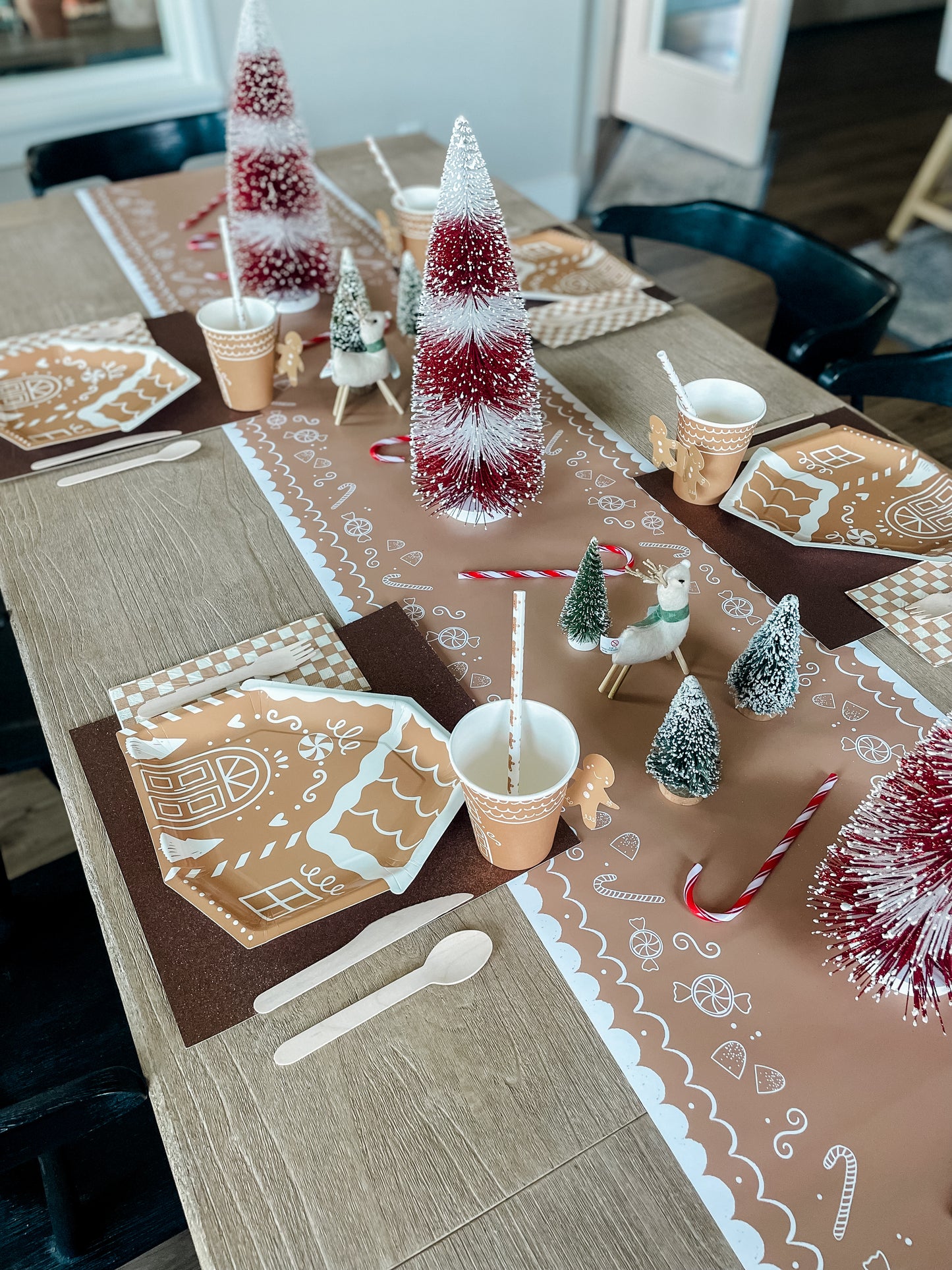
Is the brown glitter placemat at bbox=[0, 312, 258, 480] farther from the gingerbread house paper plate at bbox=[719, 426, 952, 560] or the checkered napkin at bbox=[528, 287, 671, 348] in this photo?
the gingerbread house paper plate at bbox=[719, 426, 952, 560]

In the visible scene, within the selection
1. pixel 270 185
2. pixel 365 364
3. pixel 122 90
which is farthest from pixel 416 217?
pixel 122 90

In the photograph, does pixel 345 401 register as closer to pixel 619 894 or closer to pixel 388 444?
pixel 388 444

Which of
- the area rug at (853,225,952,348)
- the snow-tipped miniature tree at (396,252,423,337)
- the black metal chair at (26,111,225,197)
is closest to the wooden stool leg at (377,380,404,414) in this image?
the snow-tipped miniature tree at (396,252,423,337)

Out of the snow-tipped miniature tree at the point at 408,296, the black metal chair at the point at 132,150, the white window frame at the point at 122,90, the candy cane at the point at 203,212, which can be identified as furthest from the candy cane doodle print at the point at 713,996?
the white window frame at the point at 122,90

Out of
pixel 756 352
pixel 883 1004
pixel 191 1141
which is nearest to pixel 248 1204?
pixel 191 1141

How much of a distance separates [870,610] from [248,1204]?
696 mm

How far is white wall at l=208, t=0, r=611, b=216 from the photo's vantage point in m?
2.45

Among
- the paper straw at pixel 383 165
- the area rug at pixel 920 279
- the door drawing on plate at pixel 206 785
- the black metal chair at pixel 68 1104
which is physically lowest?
the area rug at pixel 920 279

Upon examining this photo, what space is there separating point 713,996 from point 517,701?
23 centimetres

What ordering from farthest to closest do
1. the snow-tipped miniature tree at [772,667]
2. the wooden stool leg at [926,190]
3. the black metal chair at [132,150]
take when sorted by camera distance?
the wooden stool leg at [926,190] → the black metal chair at [132,150] → the snow-tipped miniature tree at [772,667]

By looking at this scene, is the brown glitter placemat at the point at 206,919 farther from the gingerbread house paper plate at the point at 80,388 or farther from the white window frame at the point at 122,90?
the white window frame at the point at 122,90

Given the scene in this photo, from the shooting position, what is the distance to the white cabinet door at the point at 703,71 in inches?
126

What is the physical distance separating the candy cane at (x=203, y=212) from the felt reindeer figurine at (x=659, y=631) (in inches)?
46.9

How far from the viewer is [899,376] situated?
1240 millimetres
